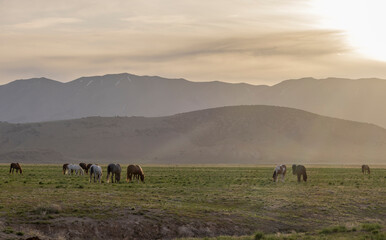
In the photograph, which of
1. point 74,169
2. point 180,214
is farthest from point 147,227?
point 74,169

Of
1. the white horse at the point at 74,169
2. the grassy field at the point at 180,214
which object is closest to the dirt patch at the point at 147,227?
the grassy field at the point at 180,214

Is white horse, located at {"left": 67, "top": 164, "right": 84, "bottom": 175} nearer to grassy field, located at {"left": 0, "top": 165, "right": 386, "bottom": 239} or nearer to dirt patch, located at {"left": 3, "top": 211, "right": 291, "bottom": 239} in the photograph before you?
grassy field, located at {"left": 0, "top": 165, "right": 386, "bottom": 239}

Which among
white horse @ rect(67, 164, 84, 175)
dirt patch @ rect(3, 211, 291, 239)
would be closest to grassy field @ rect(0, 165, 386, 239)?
dirt patch @ rect(3, 211, 291, 239)

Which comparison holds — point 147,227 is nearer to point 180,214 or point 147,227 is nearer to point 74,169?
point 180,214

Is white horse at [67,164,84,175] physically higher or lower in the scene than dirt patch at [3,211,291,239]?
higher

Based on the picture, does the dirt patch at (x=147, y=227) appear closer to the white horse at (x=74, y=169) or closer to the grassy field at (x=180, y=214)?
the grassy field at (x=180, y=214)

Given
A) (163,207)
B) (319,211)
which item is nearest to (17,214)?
(163,207)

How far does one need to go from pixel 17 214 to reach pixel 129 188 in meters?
15.0

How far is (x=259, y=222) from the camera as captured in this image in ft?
96.1

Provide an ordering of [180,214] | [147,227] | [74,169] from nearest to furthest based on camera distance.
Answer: [147,227] < [180,214] < [74,169]

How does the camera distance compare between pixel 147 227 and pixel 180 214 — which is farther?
pixel 180 214

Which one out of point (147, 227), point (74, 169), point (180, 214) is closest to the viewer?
point (147, 227)

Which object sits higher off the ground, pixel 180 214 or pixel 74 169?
pixel 74 169

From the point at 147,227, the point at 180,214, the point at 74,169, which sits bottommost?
the point at 147,227
